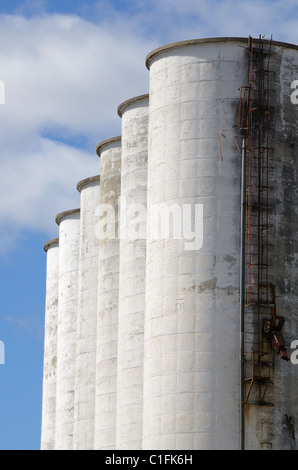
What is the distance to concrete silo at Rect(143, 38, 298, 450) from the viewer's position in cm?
5347

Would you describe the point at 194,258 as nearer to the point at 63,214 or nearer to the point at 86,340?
the point at 86,340

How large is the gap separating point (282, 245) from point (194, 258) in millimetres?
3740

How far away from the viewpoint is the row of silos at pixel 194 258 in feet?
176

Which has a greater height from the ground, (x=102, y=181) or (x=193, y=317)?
(x=102, y=181)

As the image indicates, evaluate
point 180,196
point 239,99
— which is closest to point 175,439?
point 180,196

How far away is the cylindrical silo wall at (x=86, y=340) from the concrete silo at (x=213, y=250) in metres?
13.9

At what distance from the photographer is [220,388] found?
175 ft
